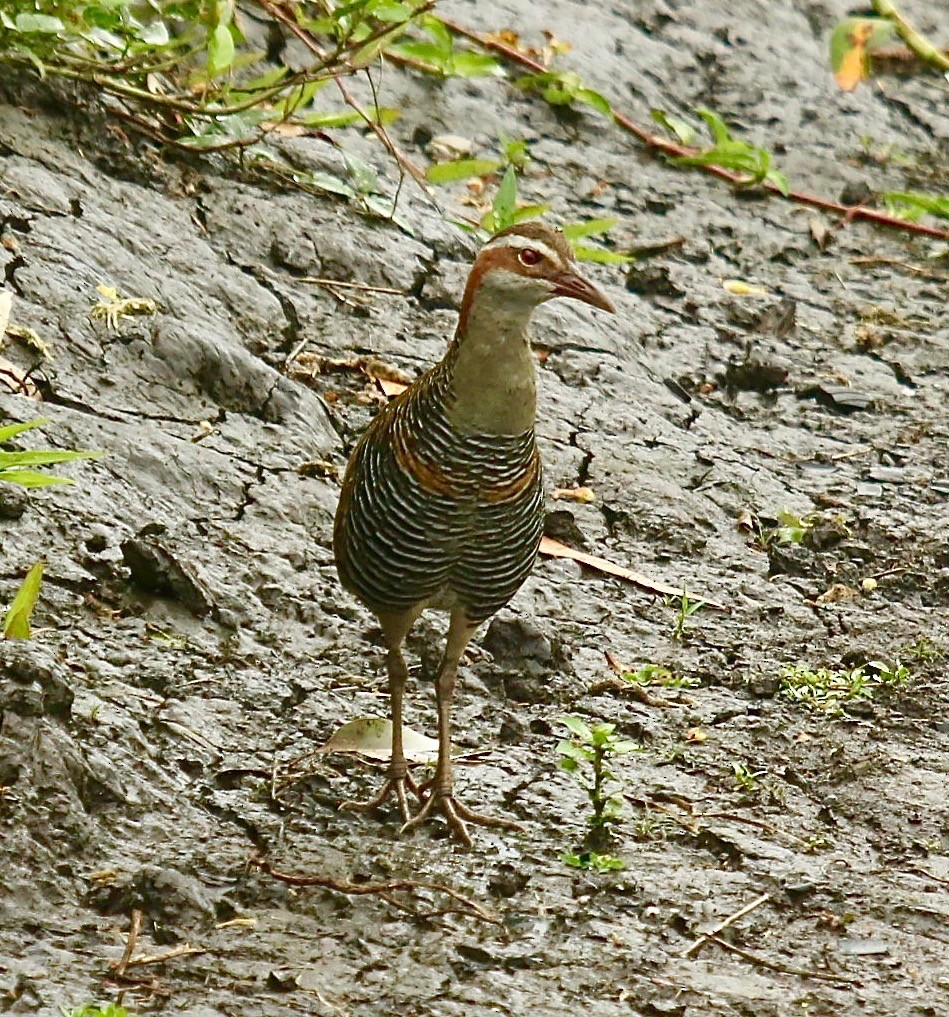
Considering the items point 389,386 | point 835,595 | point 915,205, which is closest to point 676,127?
point 915,205

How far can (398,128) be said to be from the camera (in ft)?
26.0

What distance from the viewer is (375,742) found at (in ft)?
15.6

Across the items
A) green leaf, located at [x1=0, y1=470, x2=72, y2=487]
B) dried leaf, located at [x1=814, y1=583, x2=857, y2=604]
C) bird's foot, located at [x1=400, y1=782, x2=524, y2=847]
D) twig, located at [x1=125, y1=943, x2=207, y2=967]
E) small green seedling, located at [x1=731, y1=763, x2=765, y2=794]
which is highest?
green leaf, located at [x1=0, y1=470, x2=72, y2=487]

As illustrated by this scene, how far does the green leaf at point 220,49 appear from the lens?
6.16 meters

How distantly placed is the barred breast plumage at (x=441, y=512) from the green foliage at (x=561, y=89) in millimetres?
4323

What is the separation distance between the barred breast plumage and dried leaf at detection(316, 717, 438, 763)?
1.32 feet

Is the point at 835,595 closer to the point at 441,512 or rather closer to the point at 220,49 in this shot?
the point at 441,512

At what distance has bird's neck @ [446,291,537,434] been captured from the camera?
4.34 metres

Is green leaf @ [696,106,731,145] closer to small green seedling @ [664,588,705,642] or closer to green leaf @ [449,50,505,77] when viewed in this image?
green leaf @ [449,50,505,77]

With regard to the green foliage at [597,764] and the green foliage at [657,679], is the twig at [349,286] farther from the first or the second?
the green foliage at [597,764]

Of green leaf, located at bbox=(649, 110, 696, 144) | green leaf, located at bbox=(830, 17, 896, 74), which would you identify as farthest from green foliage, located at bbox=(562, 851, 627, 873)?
green leaf, located at bbox=(649, 110, 696, 144)

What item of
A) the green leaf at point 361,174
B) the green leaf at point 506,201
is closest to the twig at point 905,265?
the green leaf at point 506,201

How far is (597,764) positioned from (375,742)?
742mm

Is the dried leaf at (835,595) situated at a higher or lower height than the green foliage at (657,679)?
higher
